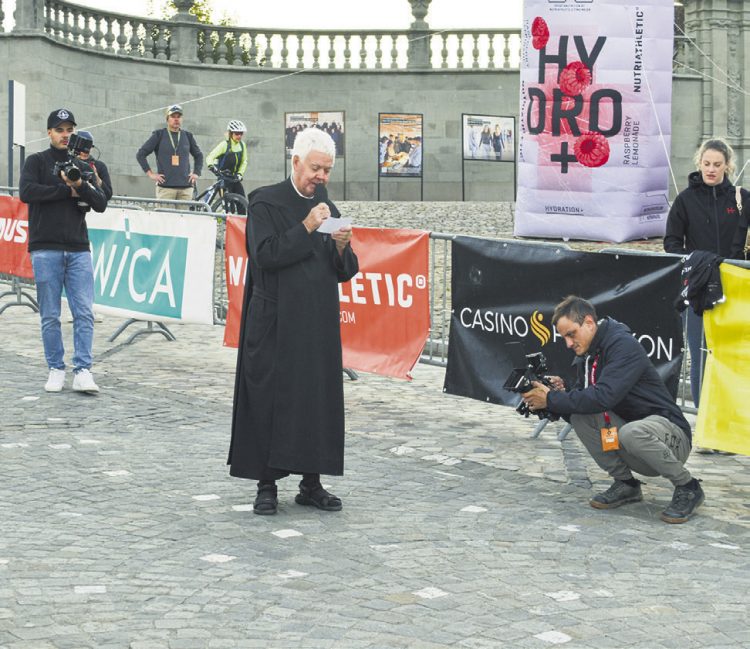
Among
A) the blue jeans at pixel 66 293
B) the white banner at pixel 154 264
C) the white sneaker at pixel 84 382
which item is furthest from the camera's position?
the white banner at pixel 154 264

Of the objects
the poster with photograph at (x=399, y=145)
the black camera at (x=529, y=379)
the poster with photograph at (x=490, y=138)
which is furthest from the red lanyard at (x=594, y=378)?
the poster with photograph at (x=490, y=138)

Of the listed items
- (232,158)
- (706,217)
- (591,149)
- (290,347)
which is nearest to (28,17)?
(232,158)

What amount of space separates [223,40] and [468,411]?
26413 millimetres

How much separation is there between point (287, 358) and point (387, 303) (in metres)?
3.73

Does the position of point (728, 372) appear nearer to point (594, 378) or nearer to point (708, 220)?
point (594, 378)

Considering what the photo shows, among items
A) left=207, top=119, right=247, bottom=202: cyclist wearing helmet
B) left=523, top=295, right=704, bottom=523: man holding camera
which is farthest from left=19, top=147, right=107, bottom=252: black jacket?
left=207, top=119, right=247, bottom=202: cyclist wearing helmet

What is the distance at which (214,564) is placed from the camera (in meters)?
6.66

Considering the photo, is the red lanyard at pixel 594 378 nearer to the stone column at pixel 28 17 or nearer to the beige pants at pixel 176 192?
the beige pants at pixel 176 192

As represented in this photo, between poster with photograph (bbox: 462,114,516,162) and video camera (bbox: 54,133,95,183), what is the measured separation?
22.6 metres

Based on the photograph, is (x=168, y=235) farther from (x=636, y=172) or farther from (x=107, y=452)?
(x=636, y=172)

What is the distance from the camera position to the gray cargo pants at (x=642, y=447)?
7605 mm

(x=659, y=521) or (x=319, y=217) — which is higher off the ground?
(x=319, y=217)

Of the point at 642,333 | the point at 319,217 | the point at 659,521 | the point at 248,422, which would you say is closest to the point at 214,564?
the point at 248,422

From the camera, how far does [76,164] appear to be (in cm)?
1095
